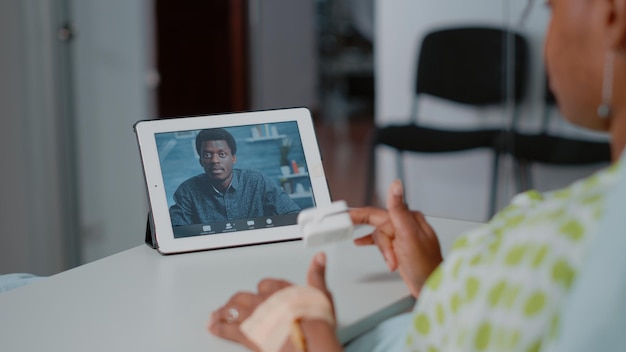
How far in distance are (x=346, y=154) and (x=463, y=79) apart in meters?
1.77

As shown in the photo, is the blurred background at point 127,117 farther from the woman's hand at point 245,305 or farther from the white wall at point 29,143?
the woman's hand at point 245,305

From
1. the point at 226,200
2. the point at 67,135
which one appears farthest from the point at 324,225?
the point at 67,135

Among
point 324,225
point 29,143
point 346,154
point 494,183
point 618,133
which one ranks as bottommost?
point 346,154

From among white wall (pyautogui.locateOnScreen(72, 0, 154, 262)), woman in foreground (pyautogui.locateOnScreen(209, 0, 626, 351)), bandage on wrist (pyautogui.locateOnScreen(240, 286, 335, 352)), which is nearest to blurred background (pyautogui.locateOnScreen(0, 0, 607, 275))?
white wall (pyautogui.locateOnScreen(72, 0, 154, 262))

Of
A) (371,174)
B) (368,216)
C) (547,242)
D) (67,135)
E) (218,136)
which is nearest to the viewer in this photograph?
(547,242)

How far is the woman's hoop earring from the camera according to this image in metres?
0.66

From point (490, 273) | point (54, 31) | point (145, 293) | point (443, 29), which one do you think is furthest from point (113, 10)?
point (490, 273)

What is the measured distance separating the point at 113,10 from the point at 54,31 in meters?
0.25

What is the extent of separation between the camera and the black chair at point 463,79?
3254 mm

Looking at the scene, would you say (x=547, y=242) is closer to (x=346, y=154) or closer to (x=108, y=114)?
(x=108, y=114)

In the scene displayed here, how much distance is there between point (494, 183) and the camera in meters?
3.36

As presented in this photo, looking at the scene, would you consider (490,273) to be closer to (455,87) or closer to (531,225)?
(531,225)

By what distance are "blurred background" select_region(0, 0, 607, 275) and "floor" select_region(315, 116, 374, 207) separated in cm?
2

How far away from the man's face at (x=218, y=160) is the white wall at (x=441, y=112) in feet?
7.05
